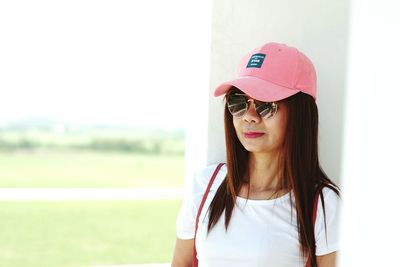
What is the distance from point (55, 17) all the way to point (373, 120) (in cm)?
2302

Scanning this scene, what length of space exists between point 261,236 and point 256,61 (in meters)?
0.53

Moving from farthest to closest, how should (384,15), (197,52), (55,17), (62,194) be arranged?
(55,17) → (62,194) → (197,52) → (384,15)

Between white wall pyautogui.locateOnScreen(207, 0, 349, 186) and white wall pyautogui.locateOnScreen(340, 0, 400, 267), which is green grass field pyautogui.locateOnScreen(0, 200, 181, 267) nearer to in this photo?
white wall pyautogui.locateOnScreen(207, 0, 349, 186)

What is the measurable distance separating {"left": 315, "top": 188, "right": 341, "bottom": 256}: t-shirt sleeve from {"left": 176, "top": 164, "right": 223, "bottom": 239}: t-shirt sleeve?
0.38 m

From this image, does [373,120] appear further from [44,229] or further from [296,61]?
[44,229]

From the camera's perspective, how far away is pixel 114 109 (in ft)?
78.4

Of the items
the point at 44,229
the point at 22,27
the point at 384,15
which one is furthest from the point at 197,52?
the point at 22,27

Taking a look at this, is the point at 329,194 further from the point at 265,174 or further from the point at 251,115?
the point at 251,115

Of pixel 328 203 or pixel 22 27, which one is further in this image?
pixel 22 27

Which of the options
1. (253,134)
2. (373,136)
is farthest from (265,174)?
(373,136)

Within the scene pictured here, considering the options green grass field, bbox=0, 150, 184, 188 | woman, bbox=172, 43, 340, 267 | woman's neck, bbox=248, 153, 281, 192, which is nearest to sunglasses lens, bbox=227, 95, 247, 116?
woman, bbox=172, 43, 340, 267

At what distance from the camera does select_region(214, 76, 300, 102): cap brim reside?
5.41ft

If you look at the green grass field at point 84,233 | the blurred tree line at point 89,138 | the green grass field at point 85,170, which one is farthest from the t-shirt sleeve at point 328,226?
the blurred tree line at point 89,138

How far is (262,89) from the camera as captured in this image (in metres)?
1.66
